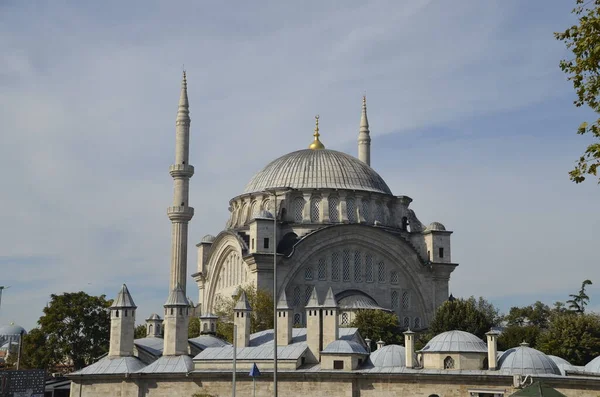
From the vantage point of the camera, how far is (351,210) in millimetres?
56438

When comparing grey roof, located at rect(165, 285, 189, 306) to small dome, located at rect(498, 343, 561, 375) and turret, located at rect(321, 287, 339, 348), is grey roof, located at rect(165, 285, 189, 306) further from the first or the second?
small dome, located at rect(498, 343, 561, 375)

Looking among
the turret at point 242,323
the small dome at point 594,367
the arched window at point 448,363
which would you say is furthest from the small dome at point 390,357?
the small dome at point 594,367

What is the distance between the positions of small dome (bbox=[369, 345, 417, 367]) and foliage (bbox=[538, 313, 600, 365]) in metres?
11.5

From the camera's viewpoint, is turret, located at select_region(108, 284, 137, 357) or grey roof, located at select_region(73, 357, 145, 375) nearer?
grey roof, located at select_region(73, 357, 145, 375)

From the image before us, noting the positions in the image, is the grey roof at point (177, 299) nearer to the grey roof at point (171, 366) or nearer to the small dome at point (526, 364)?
the grey roof at point (171, 366)

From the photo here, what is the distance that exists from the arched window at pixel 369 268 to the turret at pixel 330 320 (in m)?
18.4

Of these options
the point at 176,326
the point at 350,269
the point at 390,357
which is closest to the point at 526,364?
the point at 390,357

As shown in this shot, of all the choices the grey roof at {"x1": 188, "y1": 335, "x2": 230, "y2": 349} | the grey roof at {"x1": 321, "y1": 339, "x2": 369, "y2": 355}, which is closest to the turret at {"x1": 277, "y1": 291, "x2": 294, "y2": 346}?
the grey roof at {"x1": 188, "y1": 335, "x2": 230, "y2": 349}

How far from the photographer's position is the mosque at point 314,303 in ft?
107

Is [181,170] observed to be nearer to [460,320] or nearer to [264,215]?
[264,215]

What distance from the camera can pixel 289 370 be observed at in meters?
34.3

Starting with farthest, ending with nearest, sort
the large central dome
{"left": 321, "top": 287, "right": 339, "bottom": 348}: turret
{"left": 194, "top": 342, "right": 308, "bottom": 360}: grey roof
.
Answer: the large central dome → {"left": 321, "top": 287, "right": 339, "bottom": 348}: turret → {"left": 194, "top": 342, "right": 308, "bottom": 360}: grey roof

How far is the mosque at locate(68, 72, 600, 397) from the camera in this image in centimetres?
3262

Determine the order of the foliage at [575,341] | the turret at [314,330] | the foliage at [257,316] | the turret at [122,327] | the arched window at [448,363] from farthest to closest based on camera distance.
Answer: the foliage at [257,316]
the foliage at [575,341]
the turret at [122,327]
the turret at [314,330]
the arched window at [448,363]
